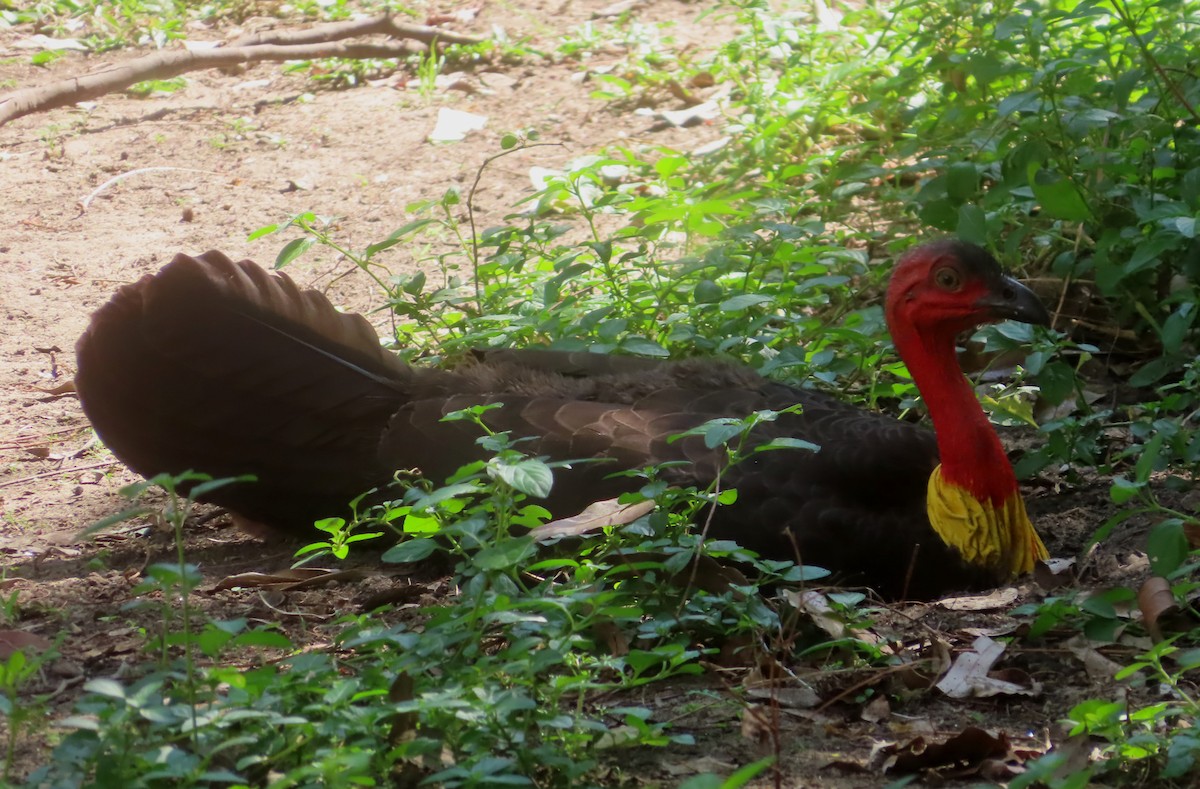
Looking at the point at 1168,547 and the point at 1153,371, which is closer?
the point at 1168,547

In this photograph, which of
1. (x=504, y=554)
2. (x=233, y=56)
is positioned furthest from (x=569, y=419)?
(x=233, y=56)

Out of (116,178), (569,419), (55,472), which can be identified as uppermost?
(116,178)

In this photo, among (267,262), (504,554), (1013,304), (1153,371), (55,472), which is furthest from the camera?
(267,262)

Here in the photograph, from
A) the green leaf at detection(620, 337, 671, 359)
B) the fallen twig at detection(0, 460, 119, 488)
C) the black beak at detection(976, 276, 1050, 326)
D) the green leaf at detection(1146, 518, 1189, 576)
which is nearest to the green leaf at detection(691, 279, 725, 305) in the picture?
the green leaf at detection(620, 337, 671, 359)

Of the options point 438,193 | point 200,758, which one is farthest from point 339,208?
point 200,758

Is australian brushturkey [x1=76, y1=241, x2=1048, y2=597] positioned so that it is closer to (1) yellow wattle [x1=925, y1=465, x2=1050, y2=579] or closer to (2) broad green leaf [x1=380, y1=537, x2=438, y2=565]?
(1) yellow wattle [x1=925, y1=465, x2=1050, y2=579]

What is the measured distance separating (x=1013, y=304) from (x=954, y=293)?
0.18 metres

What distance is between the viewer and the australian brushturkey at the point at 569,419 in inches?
153

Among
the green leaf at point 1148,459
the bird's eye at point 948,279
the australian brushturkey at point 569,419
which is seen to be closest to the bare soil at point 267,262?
the australian brushturkey at point 569,419

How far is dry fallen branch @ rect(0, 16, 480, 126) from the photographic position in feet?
27.1

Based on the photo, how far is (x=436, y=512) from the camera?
3246 millimetres

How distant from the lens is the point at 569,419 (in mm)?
4066

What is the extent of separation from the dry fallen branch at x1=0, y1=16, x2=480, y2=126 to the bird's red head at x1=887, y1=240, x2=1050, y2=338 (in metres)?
6.05

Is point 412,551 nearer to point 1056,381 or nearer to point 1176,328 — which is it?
point 1056,381
